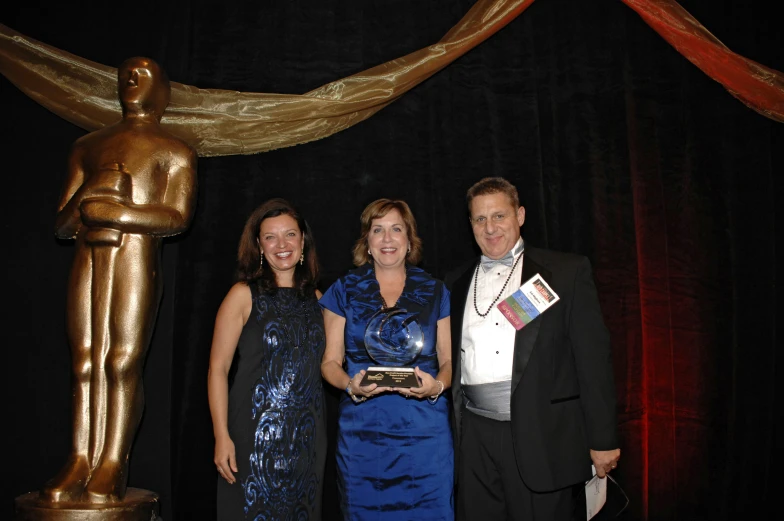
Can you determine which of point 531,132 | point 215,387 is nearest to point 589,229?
point 531,132

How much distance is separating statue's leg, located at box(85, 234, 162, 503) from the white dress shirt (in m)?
1.13

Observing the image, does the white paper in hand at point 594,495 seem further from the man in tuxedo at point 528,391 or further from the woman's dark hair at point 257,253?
the woman's dark hair at point 257,253

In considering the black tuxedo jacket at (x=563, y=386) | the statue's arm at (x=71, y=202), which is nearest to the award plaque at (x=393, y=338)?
the black tuxedo jacket at (x=563, y=386)

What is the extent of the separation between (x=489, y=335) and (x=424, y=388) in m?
0.29

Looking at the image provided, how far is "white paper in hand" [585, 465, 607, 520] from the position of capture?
6.97 ft

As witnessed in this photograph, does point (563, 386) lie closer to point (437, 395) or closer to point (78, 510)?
point (437, 395)

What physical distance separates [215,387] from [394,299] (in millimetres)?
719

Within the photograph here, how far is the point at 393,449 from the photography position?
88.6 inches

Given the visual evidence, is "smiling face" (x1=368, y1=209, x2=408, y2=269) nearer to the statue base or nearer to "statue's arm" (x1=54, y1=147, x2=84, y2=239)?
"statue's arm" (x1=54, y1=147, x2=84, y2=239)

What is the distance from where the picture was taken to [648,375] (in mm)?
3002

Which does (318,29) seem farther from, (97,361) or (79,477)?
(79,477)

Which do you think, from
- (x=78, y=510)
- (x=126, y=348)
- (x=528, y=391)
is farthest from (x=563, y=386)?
(x=78, y=510)

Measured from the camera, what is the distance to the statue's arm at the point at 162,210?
2164mm

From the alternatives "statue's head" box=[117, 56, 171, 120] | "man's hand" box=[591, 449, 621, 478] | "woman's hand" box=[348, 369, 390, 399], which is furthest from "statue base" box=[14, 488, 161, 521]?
"man's hand" box=[591, 449, 621, 478]
